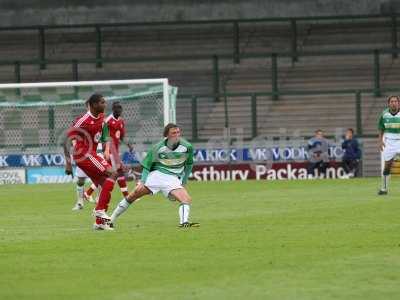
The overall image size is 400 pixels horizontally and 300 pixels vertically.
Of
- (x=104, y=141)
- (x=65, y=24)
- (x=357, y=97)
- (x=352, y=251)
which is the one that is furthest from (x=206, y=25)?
(x=352, y=251)

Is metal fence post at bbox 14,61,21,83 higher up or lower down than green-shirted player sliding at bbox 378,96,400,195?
higher up

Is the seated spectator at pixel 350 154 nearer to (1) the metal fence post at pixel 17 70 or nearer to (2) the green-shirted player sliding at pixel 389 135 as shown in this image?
(2) the green-shirted player sliding at pixel 389 135

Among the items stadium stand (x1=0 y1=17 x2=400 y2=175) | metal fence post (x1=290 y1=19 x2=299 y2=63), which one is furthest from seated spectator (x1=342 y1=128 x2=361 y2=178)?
metal fence post (x1=290 y1=19 x2=299 y2=63)

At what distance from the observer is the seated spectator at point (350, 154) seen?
37.9 meters

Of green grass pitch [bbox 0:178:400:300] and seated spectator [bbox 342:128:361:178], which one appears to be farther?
seated spectator [bbox 342:128:361:178]

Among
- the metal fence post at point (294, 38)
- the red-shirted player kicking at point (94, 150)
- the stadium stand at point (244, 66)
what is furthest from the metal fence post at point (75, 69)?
the red-shirted player kicking at point (94, 150)

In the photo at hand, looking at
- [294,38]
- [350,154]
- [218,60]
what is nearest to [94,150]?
[350,154]

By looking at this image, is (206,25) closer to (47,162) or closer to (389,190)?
(47,162)

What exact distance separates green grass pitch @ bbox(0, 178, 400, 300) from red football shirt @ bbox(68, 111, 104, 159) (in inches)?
47.9

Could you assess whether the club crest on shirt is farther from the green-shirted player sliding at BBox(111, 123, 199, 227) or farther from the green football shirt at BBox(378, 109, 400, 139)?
the green football shirt at BBox(378, 109, 400, 139)

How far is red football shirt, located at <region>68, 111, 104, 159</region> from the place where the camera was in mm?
A: 18172

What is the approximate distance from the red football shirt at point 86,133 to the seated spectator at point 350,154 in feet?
66.9

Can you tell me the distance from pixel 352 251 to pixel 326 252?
333 mm

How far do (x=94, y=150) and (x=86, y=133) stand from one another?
288 mm
